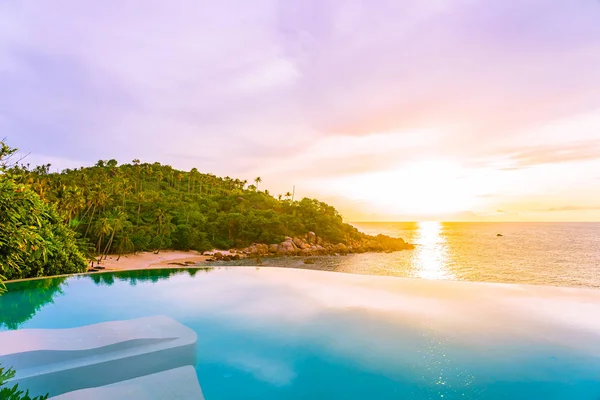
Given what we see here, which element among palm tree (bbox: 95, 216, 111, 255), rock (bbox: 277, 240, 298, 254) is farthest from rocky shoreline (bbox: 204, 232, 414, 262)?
palm tree (bbox: 95, 216, 111, 255)

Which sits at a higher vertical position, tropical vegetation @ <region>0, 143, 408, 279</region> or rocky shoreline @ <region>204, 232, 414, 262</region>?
tropical vegetation @ <region>0, 143, 408, 279</region>

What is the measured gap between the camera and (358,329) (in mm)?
8891

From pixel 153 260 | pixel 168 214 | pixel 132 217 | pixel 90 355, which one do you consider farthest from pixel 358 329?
pixel 132 217

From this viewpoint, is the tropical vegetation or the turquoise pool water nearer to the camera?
the turquoise pool water

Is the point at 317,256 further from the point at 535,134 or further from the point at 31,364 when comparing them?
the point at 31,364

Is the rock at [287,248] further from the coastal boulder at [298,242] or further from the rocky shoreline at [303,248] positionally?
the coastal boulder at [298,242]

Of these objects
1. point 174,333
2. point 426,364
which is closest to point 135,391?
point 174,333

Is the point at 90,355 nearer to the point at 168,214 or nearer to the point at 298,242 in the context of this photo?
the point at 168,214

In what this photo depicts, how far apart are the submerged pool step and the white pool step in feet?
3.46

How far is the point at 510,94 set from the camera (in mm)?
16422

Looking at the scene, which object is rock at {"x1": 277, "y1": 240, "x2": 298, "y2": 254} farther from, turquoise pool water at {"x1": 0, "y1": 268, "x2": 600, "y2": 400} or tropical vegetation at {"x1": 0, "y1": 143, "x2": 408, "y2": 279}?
turquoise pool water at {"x1": 0, "y1": 268, "x2": 600, "y2": 400}

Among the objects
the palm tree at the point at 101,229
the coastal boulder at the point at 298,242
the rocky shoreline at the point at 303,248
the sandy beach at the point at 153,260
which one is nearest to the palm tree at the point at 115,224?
the palm tree at the point at 101,229

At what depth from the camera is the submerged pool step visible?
5621 millimetres

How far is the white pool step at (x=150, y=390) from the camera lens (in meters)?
4.70
